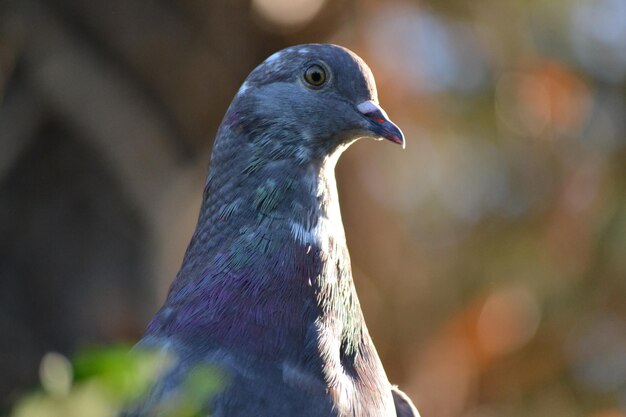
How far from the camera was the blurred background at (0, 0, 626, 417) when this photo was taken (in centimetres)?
830

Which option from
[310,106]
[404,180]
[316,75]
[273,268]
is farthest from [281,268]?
[404,180]

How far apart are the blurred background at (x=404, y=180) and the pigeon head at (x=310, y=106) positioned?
4.30 metres

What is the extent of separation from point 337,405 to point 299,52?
1260mm

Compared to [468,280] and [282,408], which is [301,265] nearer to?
[282,408]

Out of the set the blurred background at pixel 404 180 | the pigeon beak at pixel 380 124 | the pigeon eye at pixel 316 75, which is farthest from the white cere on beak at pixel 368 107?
the blurred background at pixel 404 180

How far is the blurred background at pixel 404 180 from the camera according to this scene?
8.30 metres

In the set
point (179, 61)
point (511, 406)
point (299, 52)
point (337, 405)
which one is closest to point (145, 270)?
point (179, 61)

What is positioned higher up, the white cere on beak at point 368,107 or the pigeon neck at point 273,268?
the white cere on beak at point 368,107

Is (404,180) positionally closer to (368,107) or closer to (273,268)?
(368,107)

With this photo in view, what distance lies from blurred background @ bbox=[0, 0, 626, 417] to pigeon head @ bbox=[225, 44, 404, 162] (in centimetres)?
430

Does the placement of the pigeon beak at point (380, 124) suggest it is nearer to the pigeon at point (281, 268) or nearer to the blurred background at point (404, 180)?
the pigeon at point (281, 268)

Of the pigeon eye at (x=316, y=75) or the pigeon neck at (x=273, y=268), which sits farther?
the pigeon eye at (x=316, y=75)

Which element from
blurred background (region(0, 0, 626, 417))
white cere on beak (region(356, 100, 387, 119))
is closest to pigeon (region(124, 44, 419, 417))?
white cere on beak (region(356, 100, 387, 119))

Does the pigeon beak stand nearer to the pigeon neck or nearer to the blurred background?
the pigeon neck
